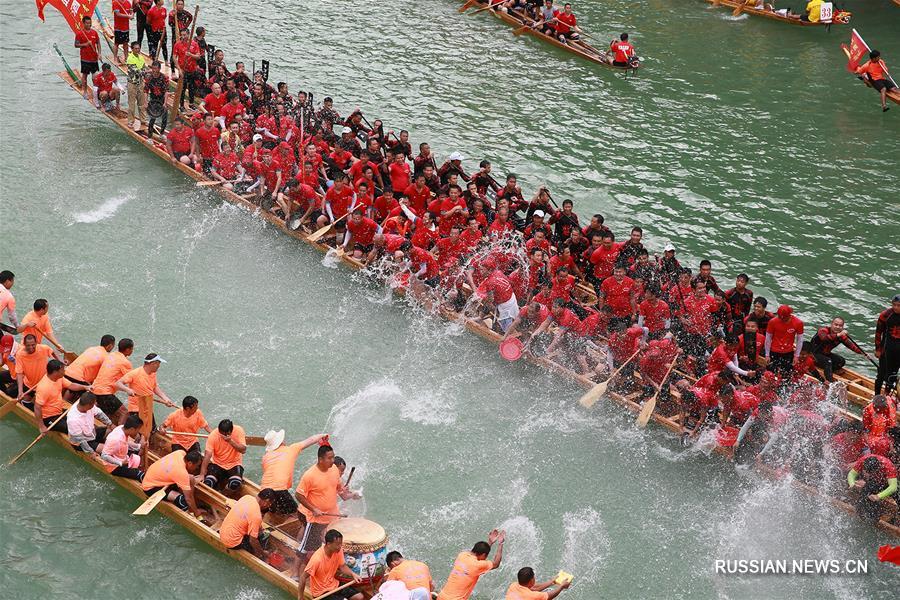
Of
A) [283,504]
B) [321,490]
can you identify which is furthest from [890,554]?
[283,504]

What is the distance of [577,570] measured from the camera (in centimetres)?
1194

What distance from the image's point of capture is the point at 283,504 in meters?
11.8

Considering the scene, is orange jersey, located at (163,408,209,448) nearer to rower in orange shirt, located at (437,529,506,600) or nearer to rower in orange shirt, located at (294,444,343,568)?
rower in orange shirt, located at (294,444,343,568)

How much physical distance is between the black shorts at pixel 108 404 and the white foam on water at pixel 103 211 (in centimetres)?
660

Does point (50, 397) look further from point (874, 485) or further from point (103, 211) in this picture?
point (874, 485)

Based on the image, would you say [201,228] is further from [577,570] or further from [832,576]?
[832,576]

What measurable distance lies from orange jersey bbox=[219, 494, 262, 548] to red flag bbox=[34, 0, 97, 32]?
14.4m

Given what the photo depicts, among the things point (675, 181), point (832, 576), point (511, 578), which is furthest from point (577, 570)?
point (675, 181)

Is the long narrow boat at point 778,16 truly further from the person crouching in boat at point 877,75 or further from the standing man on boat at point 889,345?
the standing man on boat at point 889,345

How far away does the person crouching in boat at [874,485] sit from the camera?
12172mm

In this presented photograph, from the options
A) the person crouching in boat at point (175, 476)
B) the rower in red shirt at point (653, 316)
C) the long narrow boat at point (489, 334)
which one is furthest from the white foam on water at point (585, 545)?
the person crouching in boat at point (175, 476)

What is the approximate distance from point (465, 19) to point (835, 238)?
14207 mm

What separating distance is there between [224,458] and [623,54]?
1762cm

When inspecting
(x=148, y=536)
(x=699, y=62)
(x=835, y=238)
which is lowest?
(x=148, y=536)
